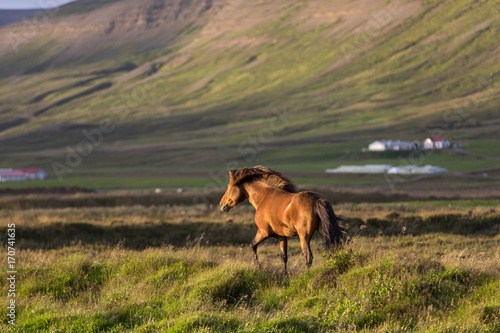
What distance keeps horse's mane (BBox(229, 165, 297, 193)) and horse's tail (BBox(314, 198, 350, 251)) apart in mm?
1591

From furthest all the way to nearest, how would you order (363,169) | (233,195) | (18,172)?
1. (18,172)
2. (363,169)
3. (233,195)

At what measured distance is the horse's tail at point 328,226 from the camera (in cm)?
1031

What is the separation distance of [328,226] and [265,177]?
2.41 m

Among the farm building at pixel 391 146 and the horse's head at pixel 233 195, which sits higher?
the horse's head at pixel 233 195

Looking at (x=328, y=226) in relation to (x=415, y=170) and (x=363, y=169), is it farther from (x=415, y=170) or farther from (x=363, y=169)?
(x=363, y=169)

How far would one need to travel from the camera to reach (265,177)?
484 inches

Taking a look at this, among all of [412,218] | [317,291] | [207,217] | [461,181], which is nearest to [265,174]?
[317,291]

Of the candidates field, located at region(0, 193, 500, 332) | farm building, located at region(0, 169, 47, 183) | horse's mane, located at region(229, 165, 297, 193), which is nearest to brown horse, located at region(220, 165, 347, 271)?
horse's mane, located at region(229, 165, 297, 193)

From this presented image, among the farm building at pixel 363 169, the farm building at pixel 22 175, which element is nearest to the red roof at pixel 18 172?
the farm building at pixel 22 175

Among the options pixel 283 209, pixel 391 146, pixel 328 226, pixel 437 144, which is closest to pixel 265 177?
pixel 283 209

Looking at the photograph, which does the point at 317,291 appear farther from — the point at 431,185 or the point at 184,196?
the point at 431,185

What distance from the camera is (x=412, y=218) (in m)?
27.8

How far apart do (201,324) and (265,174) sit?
4705 mm

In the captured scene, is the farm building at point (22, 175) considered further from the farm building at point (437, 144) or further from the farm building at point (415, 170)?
the farm building at point (437, 144)
